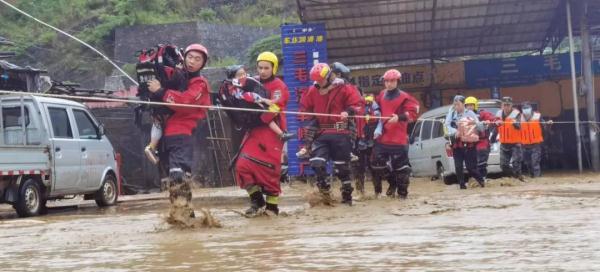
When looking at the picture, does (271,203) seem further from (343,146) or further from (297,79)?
(297,79)

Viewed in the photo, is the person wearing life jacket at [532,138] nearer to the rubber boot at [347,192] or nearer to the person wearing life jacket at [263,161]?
the rubber boot at [347,192]

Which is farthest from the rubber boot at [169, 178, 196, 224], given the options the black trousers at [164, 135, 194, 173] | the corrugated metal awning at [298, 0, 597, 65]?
the corrugated metal awning at [298, 0, 597, 65]

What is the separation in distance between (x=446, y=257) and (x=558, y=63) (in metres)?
17.3

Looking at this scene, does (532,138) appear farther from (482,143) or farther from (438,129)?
(482,143)

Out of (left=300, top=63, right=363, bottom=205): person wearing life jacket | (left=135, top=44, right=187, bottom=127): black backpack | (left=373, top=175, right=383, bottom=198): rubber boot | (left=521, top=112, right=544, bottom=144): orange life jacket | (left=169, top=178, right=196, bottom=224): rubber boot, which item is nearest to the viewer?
(left=169, top=178, right=196, bottom=224): rubber boot

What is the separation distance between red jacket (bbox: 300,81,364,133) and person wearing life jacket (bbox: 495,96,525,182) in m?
6.68

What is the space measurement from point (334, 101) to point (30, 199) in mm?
4611

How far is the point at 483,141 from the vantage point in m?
13.4

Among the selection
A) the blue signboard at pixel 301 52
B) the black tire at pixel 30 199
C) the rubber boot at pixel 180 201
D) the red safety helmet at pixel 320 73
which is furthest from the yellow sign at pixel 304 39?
the rubber boot at pixel 180 201

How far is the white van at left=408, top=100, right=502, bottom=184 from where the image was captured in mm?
15742

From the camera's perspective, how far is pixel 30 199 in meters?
11.7

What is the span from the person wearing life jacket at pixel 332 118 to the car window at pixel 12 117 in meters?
4.59

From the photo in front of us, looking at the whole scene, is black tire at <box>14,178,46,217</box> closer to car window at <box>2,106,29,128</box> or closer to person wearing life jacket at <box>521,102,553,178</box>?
car window at <box>2,106,29,128</box>

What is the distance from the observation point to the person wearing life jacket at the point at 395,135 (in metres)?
10.3
